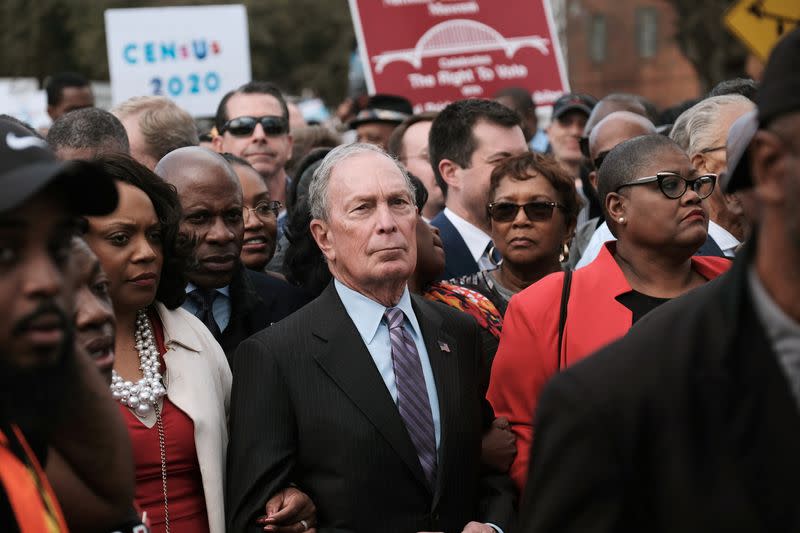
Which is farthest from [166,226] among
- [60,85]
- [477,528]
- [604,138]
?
[60,85]

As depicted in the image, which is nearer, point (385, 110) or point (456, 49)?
point (385, 110)

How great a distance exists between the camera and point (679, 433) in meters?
2.30

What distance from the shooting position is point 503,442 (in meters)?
4.54

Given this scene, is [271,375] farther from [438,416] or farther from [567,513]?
[567,513]

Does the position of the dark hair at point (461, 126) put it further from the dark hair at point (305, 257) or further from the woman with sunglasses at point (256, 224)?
the dark hair at point (305, 257)

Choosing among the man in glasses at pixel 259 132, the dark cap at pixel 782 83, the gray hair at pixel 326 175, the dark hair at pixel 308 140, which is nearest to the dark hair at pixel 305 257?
the gray hair at pixel 326 175

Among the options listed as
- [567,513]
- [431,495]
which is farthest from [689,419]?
[431,495]

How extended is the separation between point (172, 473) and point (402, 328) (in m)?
0.97

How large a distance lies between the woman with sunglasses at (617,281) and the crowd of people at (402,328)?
1 cm

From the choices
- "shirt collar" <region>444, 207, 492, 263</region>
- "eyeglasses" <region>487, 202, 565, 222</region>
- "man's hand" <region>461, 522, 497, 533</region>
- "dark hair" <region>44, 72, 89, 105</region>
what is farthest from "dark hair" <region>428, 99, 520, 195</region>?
"dark hair" <region>44, 72, 89, 105</region>

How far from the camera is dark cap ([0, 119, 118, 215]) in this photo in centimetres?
233

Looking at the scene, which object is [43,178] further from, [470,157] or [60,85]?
[60,85]

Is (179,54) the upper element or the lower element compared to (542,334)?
upper

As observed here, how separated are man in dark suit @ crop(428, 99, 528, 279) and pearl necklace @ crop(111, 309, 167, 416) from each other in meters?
2.50
